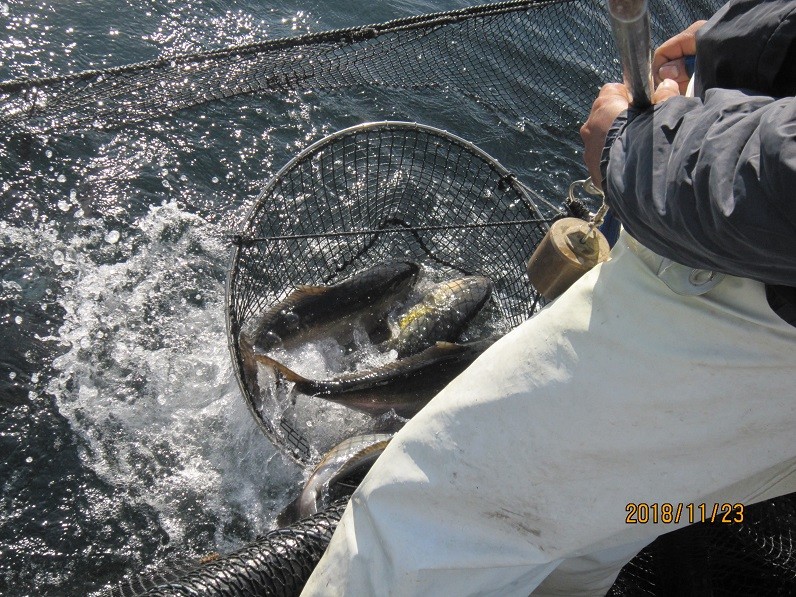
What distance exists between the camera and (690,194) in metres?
1.42

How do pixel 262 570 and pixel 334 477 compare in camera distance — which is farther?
pixel 334 477

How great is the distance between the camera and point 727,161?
132 centimetres

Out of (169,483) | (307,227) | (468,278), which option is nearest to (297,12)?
(307,227)

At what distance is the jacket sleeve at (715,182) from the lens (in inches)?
48.8

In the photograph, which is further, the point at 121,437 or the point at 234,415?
the point at 234,415

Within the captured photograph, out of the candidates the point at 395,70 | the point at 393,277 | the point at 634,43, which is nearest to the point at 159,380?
the point at 393,277

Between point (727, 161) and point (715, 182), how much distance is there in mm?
48

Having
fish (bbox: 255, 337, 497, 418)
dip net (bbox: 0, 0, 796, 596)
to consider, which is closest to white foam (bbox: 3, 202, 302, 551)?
dip net (bbox: 0, 0, 796, 596)

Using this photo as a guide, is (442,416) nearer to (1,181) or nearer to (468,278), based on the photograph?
(468,278)

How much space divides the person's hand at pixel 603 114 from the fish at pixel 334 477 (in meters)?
2.00

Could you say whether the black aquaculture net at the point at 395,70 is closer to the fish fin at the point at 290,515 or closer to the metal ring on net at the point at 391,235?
the metal ring on net at the point at 391,235

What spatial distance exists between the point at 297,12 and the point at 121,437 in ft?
21.1

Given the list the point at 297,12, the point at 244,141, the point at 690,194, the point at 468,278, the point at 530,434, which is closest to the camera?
the point at 690,194
